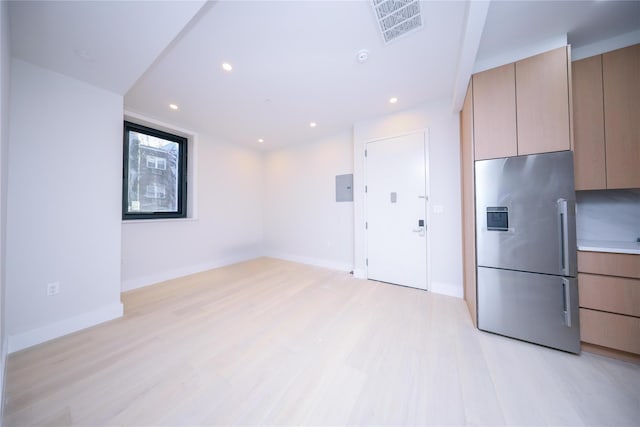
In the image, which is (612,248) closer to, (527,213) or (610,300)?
(610,300)

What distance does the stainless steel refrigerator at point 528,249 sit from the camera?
1.65 meters

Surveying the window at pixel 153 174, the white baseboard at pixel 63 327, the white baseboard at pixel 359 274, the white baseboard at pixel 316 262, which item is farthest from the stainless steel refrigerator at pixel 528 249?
the window at pixel 153 174

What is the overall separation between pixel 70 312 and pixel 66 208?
3.25 feet

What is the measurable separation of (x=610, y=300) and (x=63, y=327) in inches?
182

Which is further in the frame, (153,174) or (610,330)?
(153,174)

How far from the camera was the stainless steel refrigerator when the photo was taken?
1.65 m

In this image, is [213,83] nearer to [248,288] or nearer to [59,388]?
[248,288]

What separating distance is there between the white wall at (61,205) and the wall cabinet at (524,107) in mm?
3768

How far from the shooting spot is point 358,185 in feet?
11.5

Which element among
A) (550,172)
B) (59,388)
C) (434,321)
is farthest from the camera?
(434,321)

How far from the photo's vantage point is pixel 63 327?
1.92 metres

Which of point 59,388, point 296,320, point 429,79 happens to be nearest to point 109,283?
point 59,388

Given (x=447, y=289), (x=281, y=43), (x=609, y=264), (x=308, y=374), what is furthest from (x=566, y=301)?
(x=281, y=43)

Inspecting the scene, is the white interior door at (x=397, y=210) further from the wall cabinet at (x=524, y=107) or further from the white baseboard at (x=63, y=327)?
the white baseboard at (x=63, y=327)
